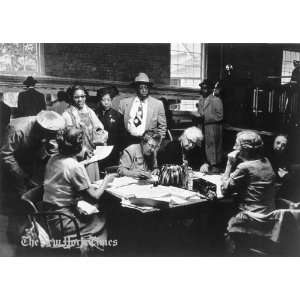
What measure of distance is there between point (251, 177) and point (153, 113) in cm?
149

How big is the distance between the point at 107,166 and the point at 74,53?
4.37 feet

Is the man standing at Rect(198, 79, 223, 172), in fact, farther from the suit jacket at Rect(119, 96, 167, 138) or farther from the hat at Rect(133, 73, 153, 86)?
the hat at Rect(133, 73, 153, 86)

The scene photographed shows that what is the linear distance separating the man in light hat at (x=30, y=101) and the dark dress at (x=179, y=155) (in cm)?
141

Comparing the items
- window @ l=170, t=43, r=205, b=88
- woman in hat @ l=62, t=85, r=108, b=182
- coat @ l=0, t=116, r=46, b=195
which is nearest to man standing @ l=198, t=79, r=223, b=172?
window @ l=170, t=43, r=205, b=88

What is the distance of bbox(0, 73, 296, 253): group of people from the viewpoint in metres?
2.96

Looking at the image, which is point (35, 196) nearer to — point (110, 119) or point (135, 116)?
point (110, 119)

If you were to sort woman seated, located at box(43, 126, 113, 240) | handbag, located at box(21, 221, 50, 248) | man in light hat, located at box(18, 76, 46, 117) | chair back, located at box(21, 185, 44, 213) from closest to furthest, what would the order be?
woman seated, located at box(43, 126, 113, 240) → chair back, located at box(21, 185, 44, 213) → handbag, located at box(21, 221, 50, 248) → man in light hat, located at box(18, 76, 46, 117)

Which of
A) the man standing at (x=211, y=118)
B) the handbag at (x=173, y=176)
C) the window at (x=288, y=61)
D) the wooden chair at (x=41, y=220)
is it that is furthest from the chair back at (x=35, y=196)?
the window at (x=288, y=61)

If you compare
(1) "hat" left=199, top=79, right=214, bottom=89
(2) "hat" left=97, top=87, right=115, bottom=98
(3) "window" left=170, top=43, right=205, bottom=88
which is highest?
(3) "window" left=170, top=43, right=205, bottom=88

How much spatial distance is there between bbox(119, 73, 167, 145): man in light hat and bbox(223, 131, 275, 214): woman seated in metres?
1.12

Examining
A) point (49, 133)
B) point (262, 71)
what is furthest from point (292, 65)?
point (49, 133)

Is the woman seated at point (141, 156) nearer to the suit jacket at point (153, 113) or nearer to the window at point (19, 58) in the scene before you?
the suit jacket at point (153, 113)

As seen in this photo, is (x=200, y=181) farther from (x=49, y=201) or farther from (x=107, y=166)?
(x=49, y=201)

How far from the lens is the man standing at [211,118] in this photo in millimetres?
3858
